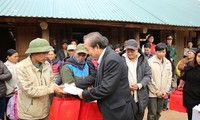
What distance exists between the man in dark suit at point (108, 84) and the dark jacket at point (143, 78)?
3.92ft

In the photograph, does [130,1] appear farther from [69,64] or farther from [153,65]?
[69,64]

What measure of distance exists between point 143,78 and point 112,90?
1509 millimetres

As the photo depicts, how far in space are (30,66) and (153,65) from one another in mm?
2339

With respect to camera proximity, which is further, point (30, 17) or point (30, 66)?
point (30, 17)

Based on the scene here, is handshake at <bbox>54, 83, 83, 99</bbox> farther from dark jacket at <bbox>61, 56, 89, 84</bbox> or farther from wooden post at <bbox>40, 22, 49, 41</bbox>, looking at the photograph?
wooden post at <bbox>40, 22, 49, 41</bbox>

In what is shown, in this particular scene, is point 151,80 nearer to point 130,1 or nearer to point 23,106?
point 23,106

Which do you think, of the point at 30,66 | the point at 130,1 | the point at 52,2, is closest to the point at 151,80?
the point at 30,66

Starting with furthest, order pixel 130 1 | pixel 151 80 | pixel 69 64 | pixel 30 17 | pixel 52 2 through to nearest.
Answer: pixel 130 1
pixel 52 2
pixel 30 17
pixel 151 80
pixel 69 64

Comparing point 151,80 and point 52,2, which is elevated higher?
point 52,2

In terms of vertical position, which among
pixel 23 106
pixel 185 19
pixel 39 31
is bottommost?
pixel 23 106

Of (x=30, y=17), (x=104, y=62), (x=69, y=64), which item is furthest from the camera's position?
(x=30, y=17)

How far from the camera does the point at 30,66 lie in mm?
2584

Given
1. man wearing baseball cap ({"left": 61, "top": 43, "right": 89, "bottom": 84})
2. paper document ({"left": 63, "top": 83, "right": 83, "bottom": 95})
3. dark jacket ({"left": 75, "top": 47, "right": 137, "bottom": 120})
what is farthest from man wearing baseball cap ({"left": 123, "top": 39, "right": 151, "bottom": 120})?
paper document ({"left": 63, "top": 83, "right": 83, "bottom": 95})

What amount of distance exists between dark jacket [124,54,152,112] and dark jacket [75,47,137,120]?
46.3 inches
